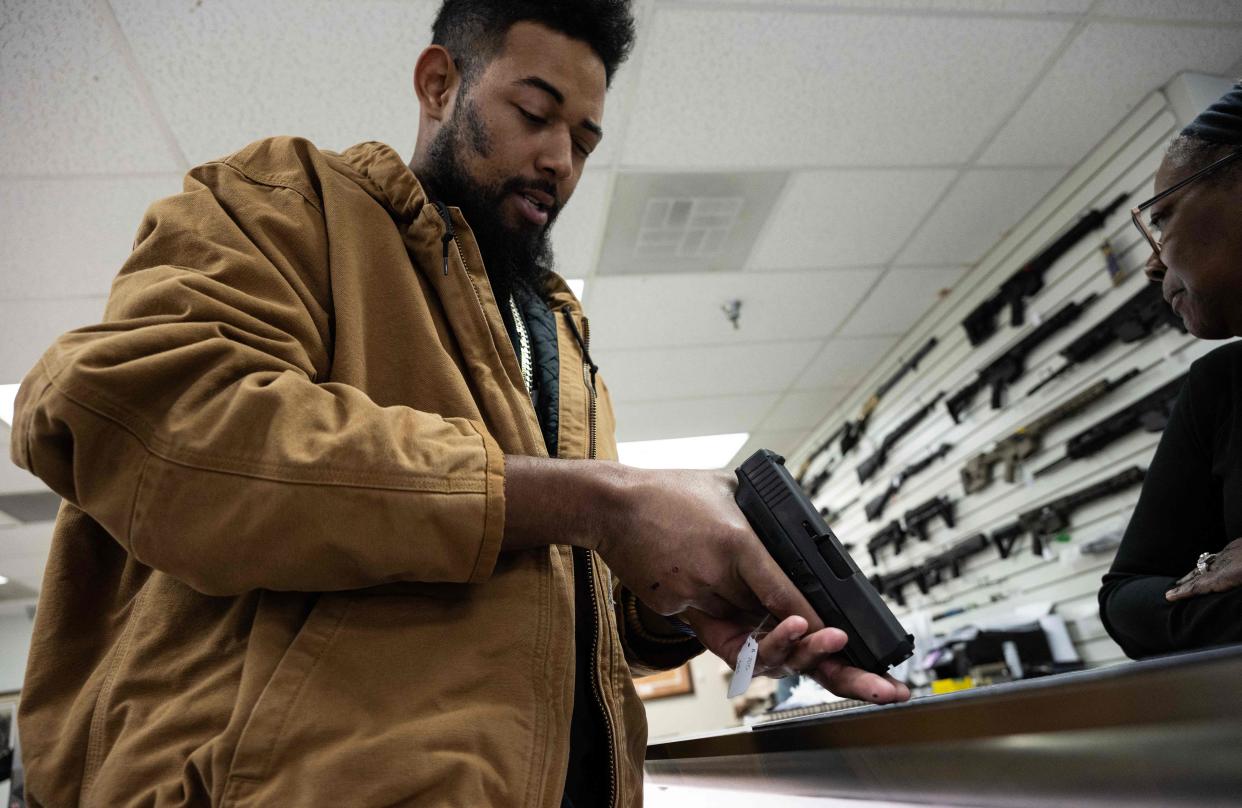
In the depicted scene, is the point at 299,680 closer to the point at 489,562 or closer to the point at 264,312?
the point at 489,562

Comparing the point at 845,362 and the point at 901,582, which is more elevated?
the point at 845,362

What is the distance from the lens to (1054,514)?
3965 millimetres

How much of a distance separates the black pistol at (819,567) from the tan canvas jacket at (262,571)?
22 cm

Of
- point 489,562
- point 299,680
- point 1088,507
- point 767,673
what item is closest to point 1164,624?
point 767,673

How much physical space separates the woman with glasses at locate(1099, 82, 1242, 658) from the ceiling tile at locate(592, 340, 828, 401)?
11.2 ft

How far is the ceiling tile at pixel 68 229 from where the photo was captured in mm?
2850

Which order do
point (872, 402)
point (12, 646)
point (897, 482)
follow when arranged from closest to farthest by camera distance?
1. point (897, 482)
2. point (872, 402)
3. point (12, 646)

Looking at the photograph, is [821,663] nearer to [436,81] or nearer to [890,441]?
[436,81]

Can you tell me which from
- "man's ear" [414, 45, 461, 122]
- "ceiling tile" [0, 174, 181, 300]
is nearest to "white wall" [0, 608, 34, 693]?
"ceiling tile" [0, 174, 181, 300]

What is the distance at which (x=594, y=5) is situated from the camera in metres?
1.37

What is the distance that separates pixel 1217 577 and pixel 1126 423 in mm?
2497

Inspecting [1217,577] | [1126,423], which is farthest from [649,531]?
[1126,423]

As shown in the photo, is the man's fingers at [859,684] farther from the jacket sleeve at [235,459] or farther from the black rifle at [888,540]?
the black rifle at [888,540]

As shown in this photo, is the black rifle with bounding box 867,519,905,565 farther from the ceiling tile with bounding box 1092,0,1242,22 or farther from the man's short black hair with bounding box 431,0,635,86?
the man's short black hair with bounding box 431,0,635,86
